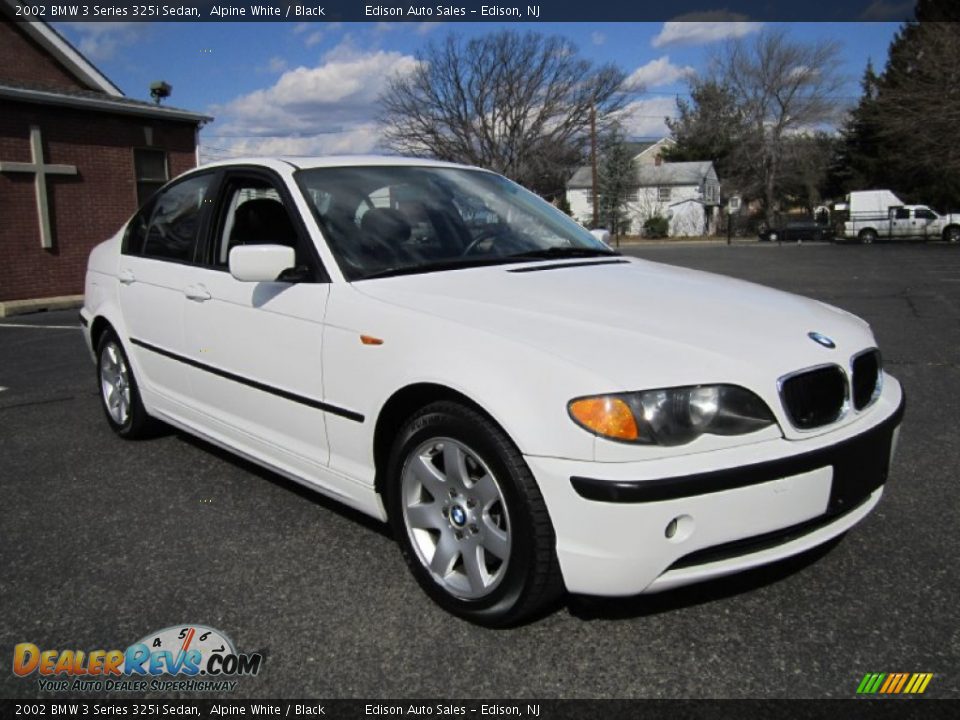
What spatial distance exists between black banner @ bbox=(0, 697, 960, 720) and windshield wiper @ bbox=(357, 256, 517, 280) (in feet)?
5.04

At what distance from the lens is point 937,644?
96.7 inches

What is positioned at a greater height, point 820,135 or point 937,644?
point 820,135

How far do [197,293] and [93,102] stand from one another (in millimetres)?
12192

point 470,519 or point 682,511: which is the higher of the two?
point 682,511

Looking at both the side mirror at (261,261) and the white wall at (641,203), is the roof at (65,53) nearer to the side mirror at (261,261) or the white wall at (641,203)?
the side mirror at (261,261)

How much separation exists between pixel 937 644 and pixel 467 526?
4.83ft

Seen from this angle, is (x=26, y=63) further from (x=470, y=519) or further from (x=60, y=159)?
(x=470, y=519)

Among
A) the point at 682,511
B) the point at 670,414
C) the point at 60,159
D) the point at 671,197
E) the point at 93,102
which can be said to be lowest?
the point at 682,511

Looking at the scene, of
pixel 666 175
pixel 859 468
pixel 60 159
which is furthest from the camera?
pixel 666 175

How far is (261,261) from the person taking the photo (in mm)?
3078

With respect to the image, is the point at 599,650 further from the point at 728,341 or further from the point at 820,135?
the point at 820,135

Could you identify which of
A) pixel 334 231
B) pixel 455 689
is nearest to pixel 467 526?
pixel 455 689

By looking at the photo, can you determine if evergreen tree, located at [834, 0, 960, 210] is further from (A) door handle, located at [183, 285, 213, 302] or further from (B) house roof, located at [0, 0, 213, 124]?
(A) door handle, located at [183, 285, 213, 302]

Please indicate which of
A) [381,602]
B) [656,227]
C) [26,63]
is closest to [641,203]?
[656,227]
